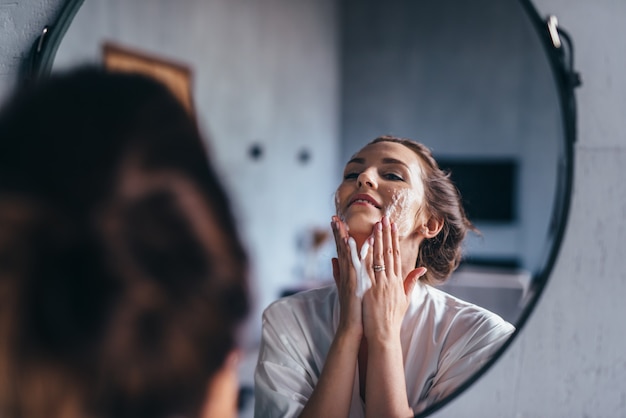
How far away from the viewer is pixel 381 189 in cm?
52

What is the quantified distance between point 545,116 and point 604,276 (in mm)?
165

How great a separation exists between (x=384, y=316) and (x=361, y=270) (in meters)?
0.04

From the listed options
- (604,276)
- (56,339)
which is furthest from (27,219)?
(604,276)

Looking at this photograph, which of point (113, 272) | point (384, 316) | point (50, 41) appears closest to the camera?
point (113, 272)

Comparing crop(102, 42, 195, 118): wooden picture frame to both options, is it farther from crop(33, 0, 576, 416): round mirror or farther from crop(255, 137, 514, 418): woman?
crop(255, 137, 514, 418): woman

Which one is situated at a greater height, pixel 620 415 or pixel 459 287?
pixel 459 287

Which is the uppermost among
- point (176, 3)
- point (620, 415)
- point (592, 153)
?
point (176, 3)

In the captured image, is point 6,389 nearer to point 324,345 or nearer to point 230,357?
point 230,357

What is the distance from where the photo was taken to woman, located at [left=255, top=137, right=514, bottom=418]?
0.51 m

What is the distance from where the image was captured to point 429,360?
53 cm

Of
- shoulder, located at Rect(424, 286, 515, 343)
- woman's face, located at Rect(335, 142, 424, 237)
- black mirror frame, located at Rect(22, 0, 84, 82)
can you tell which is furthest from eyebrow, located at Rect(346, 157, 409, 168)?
black mirror frame, located at Rect(22, 0, 84, 82)

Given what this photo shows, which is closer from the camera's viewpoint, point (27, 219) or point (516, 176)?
point (27, 219)

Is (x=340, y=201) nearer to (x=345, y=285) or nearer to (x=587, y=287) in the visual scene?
(x=345, y=285)

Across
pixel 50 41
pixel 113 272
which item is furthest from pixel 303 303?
pixel 50 41
